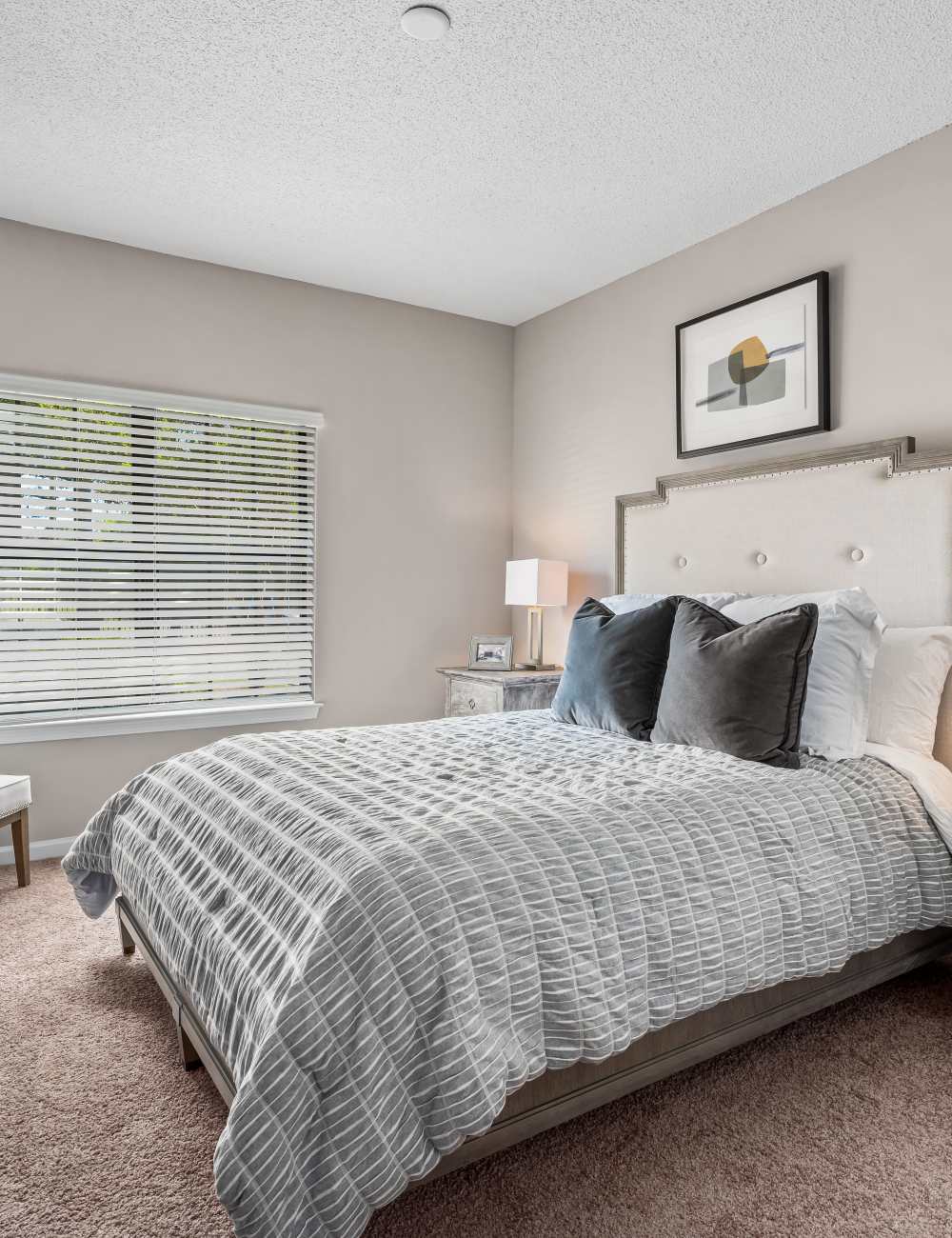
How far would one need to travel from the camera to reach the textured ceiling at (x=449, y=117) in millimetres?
2215

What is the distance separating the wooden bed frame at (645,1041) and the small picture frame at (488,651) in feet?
7.29

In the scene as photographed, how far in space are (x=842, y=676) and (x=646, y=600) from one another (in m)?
0.96

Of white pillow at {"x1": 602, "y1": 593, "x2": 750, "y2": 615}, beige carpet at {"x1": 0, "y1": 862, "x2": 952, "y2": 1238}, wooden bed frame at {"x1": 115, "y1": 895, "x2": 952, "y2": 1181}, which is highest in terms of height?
white pillow at {"x1": 602, "y1": 593, "x2": 750, "y2": 615}

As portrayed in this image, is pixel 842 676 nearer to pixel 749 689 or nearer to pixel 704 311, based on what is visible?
pixel 749 689

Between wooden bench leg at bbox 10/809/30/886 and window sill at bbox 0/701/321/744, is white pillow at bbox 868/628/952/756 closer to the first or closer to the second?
window sill at bbox 0/701/321/744

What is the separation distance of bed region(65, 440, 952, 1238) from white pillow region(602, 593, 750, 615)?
0.56 meters

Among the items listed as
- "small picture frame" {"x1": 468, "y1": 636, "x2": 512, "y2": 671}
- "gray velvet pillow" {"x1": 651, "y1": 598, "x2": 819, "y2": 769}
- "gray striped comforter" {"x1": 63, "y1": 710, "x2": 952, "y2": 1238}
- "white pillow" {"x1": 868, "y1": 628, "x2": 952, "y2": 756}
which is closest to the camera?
"gray striped comforter" {"x1": 63, "y1": 710, "x2": 952, "y2": 1238}

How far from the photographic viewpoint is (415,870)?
5.04 ft

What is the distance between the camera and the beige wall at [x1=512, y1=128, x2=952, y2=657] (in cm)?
274

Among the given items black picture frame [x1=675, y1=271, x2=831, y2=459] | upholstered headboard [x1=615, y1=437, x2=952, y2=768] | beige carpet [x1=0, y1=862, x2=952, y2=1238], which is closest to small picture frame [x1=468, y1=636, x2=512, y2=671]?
upholstered headboard [x1=615, y1=437, x2=952, y2=768]

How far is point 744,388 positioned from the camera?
3338 millimetres

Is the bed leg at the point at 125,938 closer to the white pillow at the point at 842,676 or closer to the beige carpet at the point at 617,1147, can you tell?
the beige carpet at the point at 617,1147

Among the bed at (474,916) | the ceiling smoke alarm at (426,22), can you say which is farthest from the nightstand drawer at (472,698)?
the ceiling smoke alarm at (426,22)

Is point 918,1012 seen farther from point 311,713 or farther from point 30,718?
point 30,718
